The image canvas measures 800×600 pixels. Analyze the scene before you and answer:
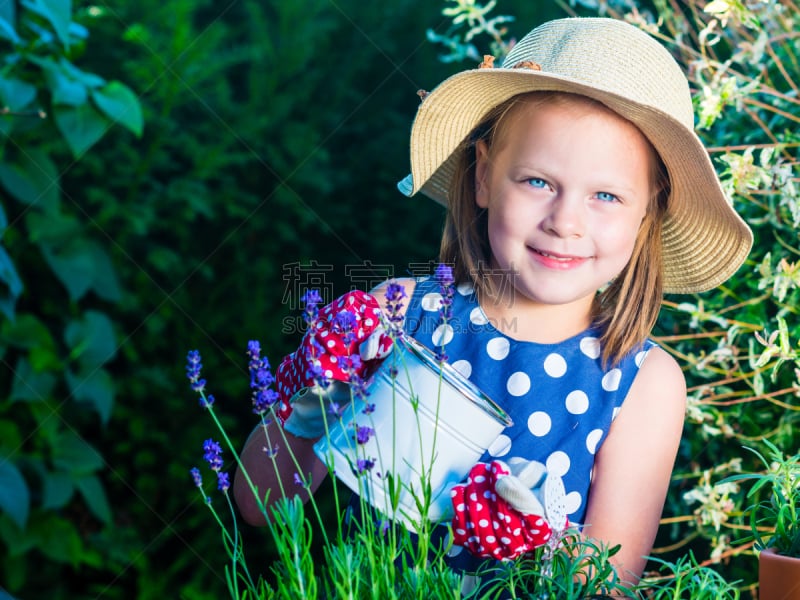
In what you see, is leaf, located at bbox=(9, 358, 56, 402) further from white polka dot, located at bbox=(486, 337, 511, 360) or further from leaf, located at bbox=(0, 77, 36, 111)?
white polka dot, located at bbox=(486, 337, 511, 360)

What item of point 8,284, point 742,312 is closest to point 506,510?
point 742,312

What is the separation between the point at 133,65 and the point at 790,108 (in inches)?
61.3

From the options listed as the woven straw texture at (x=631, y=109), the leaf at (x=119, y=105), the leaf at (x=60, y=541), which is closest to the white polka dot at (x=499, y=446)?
the woven straw texture at (x=631, y=109)

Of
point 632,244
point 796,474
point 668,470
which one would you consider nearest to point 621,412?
point 668,470

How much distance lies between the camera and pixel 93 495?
2201 millimetres

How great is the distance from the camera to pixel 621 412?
132 centimetres

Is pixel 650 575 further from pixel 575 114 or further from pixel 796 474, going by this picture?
pixel 575 114

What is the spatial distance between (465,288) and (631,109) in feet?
1.26

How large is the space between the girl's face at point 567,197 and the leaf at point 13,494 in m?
1.21

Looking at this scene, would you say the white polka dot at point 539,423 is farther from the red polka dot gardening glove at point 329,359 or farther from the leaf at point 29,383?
the leaf at point 29,383

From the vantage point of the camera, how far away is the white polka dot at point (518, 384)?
1339mm

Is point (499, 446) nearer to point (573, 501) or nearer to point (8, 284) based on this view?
point (573, 501)

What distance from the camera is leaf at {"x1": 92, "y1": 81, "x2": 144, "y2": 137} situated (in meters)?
1.88

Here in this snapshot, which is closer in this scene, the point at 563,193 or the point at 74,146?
the point at 563,193
